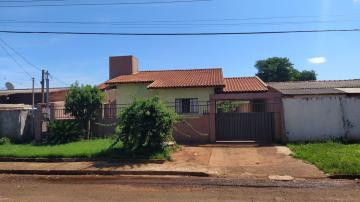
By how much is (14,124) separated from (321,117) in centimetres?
1434

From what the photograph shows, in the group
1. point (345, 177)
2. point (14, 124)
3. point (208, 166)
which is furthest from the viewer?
point (14, 124)

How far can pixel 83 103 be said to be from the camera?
1942 centimetres

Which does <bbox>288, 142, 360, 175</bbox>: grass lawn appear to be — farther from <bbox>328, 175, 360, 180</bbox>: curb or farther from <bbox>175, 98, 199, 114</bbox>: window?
<bbox>175, 98, 199, 114</bbox>: window

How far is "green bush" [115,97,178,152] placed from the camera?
1498 centimetres

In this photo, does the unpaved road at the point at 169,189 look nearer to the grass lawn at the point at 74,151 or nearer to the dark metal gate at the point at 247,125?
the grass lawn at the point at 74,151

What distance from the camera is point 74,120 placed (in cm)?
1961

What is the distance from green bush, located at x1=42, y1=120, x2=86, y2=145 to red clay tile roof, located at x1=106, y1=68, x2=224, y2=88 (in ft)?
20.7

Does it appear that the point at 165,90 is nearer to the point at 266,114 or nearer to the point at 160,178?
the point at 266,114

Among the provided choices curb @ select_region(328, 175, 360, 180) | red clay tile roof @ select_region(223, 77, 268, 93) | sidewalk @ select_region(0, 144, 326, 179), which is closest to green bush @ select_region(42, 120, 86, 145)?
sidewalk @ select_region(0, 144, 326, 179)

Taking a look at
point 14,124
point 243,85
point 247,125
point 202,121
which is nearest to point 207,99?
point 243,85

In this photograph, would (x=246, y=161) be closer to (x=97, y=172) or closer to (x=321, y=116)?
(x=97, y=172)

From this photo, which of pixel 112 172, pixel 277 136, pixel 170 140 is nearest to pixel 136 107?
pixel 170 140

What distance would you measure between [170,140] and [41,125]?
7035 mm

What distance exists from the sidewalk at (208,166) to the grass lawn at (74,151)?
0.72m
